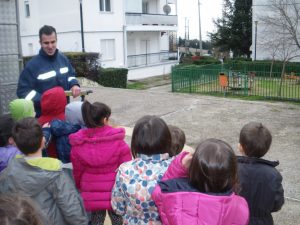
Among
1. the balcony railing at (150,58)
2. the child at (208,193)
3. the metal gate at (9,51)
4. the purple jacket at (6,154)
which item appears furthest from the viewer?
the balcony railing at (150,58)

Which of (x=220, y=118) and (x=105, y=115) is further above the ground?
(x=105, y=115)

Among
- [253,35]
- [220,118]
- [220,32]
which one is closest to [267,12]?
[253,35]

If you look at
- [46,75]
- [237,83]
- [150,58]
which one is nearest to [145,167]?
[46,75]

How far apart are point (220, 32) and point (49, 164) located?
33.6 metres

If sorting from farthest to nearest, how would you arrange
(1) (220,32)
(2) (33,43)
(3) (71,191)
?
(1) (220,32) < (2) (33,43) < (3) (71,191)

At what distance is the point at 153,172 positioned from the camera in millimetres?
2553

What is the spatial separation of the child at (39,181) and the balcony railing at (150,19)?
24611 mm

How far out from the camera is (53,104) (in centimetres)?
359

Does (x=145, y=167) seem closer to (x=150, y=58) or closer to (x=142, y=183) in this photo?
(x=142, y=183)

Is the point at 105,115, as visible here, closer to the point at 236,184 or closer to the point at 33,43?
the point at 236,184

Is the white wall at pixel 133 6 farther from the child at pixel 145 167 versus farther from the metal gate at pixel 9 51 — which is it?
the child at pixel 145 167

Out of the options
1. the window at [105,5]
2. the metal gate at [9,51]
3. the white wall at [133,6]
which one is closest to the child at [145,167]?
the metal gate at [9,51]

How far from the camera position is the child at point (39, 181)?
8.39 ft

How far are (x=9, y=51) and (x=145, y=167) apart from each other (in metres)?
4.82
